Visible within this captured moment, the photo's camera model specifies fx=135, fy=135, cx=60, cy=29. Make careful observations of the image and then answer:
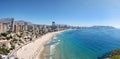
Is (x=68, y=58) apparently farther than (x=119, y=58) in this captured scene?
Yes

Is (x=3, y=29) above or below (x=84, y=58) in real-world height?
above

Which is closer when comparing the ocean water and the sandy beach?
the sandy beach

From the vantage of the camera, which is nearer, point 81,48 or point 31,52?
point 31,52

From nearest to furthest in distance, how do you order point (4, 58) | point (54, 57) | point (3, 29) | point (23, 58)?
point (4, 58) < point (23, 58) < point (54, 57) < point (3, 29)

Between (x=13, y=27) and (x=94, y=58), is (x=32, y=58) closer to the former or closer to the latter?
(x=94, y=58)

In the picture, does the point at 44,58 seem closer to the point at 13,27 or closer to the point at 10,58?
the point at 10,58

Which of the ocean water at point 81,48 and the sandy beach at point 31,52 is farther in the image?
the ocean water at point 81,48

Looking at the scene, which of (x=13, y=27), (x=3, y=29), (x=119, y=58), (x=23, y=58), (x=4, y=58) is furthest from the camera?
(x=13, y=27)

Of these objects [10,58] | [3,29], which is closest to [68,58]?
[10,58]

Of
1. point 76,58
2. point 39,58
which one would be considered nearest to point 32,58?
point 39,58
